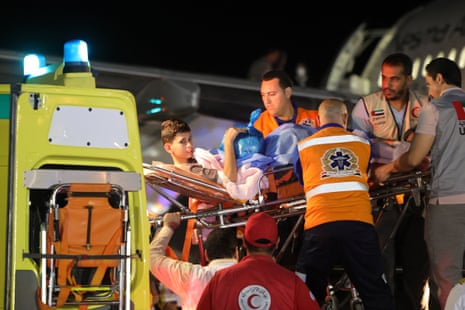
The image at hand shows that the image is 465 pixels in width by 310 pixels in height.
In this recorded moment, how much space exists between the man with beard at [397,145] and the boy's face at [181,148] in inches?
58.1

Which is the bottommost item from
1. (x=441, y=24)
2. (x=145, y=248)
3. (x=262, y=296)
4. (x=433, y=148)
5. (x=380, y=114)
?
(x=262, y=296)

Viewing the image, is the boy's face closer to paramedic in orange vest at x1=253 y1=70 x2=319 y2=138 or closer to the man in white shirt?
paramedic in orange vest at x1=253 y1=70 x2=319 y2=138

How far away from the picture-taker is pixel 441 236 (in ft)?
21.4

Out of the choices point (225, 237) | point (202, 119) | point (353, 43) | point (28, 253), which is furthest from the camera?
point (353, 43)

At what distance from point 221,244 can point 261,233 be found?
1.19m

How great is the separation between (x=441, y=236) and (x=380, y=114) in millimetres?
1655

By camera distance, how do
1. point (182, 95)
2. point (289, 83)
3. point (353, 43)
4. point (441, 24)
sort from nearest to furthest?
point (289, 83) → point (182, 95) → point (441, 24) → point (353, 43)

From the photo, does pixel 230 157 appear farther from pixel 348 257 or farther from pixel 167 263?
Answer: pixel 348 257

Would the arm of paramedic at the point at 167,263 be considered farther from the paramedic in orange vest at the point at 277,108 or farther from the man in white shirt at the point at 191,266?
the paramedic in orange vest at the point at 277,108

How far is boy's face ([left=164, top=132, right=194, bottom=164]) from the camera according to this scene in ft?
24.6

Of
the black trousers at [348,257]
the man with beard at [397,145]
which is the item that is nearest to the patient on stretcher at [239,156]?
the man with beard at [397,145]

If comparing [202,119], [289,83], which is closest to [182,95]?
[202,119]

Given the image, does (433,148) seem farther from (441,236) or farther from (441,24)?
(441,24)

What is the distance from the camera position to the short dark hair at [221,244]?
6.36 metres
